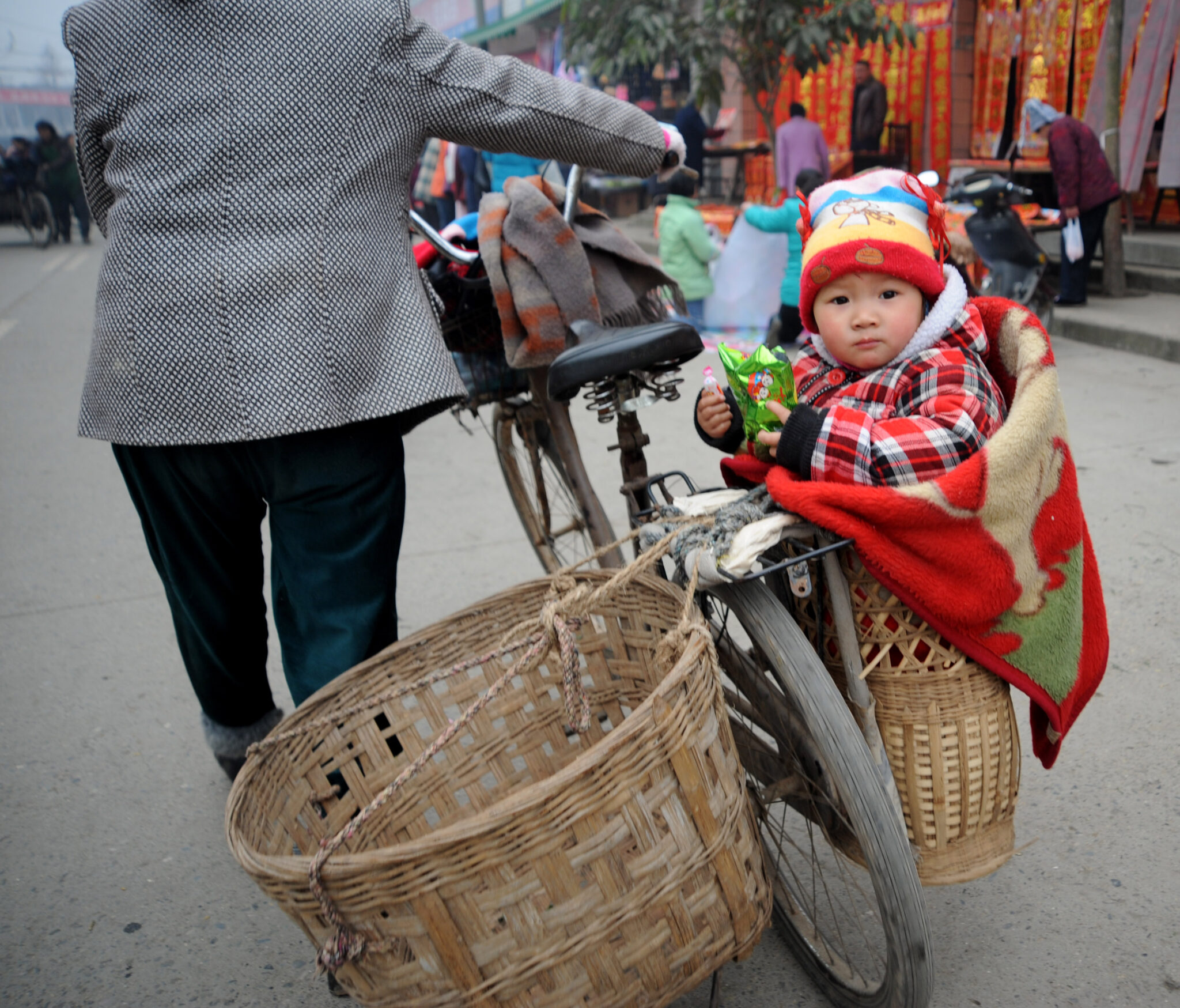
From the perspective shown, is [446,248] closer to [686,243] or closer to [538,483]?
[538,483]

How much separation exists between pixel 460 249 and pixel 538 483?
905 millimetres

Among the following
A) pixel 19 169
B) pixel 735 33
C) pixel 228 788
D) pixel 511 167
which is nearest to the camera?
pixel 228 788

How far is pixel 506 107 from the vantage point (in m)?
1.83

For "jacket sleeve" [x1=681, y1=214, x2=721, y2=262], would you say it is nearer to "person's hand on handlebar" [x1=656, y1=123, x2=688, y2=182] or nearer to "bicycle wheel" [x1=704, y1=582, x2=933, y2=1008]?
"person's hand on handlebar" [x1=656, y1=123, x2=688, y2=182]

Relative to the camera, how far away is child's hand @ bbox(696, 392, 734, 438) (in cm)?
172

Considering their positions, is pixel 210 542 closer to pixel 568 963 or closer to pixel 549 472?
pixel 568 963

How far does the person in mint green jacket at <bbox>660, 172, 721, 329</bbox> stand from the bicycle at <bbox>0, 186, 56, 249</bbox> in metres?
14.6

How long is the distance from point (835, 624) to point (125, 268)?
4.51 feet

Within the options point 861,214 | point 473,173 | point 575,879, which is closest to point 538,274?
point 861,214

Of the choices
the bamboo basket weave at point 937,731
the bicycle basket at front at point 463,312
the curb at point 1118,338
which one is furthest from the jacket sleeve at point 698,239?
the bamboo basket weave at point 937,731

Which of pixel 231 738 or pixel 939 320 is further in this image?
pixel 231 738

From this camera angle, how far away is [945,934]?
74.8 inches

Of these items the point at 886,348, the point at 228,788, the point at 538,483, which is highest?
the point at 886,348

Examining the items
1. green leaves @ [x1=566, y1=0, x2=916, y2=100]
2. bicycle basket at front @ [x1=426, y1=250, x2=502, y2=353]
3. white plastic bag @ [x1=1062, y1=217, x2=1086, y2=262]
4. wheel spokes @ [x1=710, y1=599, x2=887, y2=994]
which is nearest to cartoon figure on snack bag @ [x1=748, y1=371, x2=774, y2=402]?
wheel spokes @ [x1=710, y1=599, x2=887, y2=994]
